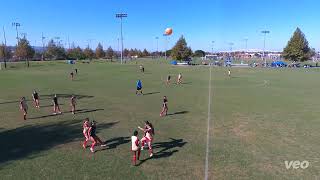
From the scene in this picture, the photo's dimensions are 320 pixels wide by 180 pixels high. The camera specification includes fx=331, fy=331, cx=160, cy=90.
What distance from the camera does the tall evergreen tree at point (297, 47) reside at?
102 m

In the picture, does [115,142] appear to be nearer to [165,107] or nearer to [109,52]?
[165,107]

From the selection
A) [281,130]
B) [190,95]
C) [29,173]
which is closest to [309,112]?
[281,130]

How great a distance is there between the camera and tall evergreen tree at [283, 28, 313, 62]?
102062mm

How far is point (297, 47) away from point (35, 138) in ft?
324

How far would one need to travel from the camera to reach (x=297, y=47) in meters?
102

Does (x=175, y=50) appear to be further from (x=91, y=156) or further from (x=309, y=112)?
(x=91, y=156)

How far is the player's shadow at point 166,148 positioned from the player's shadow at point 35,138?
14.0 ft

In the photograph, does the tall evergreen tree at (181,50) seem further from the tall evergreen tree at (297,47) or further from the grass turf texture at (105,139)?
the grass turf texture at (105,139)

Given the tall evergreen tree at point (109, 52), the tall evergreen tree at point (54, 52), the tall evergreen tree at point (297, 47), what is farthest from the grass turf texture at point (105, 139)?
the tall evergreen tree at point (109, 52)

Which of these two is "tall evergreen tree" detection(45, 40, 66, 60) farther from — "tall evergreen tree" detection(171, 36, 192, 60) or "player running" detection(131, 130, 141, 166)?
"player running" detection(131, 130, 141, 166)

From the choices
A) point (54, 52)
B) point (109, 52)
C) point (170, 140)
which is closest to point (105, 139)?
point (170, 140)

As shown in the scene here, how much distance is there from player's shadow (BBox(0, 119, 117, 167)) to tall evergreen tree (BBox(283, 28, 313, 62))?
9427cm

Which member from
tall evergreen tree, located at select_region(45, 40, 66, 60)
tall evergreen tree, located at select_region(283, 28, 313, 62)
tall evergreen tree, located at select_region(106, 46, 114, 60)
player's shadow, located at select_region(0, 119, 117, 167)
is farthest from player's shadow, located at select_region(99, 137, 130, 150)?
tall evergreen tree, located at select_region(106, 46, 114, 60)

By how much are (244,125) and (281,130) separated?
2.23 metres
